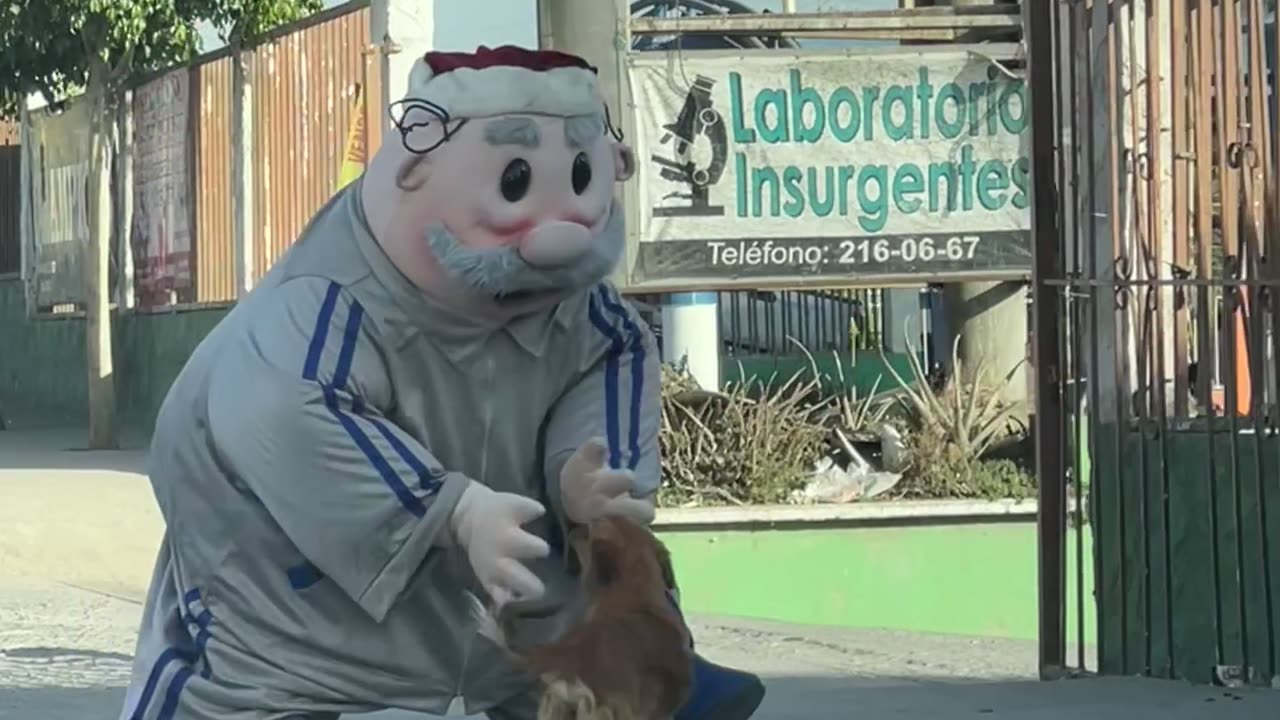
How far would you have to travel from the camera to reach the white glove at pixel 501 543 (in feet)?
11.3

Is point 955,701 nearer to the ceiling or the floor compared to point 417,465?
nearer to the floor

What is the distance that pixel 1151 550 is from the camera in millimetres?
6934

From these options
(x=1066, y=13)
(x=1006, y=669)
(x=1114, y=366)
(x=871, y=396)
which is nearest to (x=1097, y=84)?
(x=1066, y=13)

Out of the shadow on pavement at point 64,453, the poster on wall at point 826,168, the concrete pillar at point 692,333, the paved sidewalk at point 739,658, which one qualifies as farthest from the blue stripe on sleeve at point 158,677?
the shadow on pavement at point 64,453

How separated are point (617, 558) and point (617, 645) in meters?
0.14

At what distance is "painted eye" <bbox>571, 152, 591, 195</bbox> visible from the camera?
3791 mm

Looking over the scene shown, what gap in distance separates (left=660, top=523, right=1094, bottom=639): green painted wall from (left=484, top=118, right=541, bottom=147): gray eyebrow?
20.6 ft

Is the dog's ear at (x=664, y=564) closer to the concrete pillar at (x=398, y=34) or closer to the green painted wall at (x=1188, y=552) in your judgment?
the green painted wall at (x=1188, y=552)

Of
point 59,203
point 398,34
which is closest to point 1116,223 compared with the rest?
point 398,34

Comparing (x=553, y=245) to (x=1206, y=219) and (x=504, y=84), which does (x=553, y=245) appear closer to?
(x=504, y=84)

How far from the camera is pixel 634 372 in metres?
3.91

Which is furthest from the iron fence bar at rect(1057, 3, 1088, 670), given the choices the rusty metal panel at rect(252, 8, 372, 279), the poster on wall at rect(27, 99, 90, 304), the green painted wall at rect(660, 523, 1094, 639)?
the poster on wall at rect(27, 99, 90, 304)

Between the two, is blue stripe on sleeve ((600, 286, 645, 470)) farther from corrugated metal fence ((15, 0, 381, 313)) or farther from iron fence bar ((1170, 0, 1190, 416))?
corrugated metal fence ((15, 0, 381, 313))

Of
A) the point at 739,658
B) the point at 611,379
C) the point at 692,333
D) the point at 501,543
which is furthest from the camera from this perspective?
the point at 692,333
